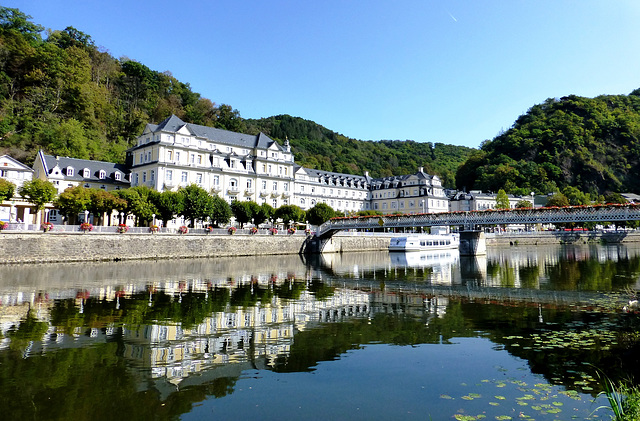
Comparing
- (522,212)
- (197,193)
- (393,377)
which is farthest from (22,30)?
(393,377)

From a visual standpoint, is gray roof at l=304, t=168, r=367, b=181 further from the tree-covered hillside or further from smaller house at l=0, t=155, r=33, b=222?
smaller house at l=0, t=155, r=33, b=222

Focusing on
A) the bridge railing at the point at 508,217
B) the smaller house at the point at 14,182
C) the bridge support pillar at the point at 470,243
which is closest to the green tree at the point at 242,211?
the bridge railing at the point at 508,217

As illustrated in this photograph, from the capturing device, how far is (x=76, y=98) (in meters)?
80.5

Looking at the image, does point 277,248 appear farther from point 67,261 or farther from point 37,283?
point 37,283

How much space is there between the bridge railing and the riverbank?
308 inches

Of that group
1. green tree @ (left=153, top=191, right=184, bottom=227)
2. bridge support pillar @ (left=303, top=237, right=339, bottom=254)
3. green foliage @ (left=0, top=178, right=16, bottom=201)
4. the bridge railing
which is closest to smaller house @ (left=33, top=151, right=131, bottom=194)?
green tree @ (left=153, top=191, right=184, bottom=227)

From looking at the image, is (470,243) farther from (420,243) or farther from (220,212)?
(220,212)

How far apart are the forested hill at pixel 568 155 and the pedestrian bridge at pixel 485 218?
90260 millimetres

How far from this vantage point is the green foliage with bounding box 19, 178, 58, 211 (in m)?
41.1

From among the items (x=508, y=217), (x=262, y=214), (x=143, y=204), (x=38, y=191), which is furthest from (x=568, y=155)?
(x=38, y=191)

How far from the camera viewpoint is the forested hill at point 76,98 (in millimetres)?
70125

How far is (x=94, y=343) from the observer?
40.5 ft

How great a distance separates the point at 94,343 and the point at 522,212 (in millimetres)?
40887

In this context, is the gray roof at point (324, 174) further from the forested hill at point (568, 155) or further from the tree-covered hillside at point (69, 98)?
the forested hill at point (568, 155)
